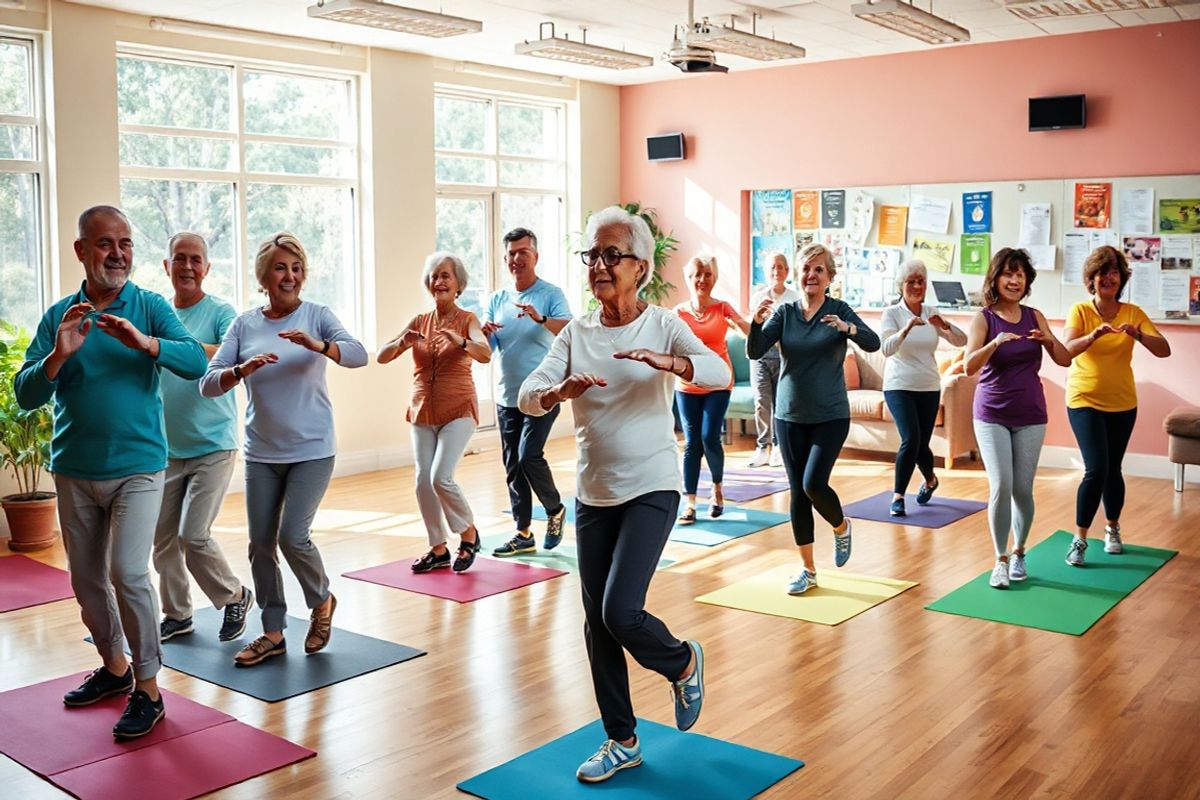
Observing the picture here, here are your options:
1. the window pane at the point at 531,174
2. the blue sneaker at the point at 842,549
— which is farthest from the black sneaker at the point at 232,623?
the window pane at the point at 531,174

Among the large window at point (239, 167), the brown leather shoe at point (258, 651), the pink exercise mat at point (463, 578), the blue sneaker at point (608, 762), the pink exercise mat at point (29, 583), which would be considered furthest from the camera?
the large window at point (239, 167)

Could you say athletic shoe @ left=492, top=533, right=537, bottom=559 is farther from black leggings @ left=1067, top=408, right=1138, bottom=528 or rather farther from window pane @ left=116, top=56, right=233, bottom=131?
window pane @ left=116, top=56, right=233, bottom=131

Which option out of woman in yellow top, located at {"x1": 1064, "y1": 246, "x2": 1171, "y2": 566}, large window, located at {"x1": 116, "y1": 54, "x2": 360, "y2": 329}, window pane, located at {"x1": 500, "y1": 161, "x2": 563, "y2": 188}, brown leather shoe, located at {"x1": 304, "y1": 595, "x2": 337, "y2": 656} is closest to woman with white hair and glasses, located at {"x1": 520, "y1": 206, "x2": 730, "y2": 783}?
brown leather shoe, located at {"x1": 304, "y1": 595, "x2": 337, "y2": 656}

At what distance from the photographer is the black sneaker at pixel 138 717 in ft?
12.1

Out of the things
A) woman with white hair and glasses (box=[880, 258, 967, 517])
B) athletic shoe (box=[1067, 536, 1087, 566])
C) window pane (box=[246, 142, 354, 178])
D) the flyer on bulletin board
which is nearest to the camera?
athletic shoe (box=[1067, 536, 1087, 566])

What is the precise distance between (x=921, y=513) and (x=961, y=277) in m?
2.64

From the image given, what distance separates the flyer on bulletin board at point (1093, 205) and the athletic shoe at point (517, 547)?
15.5 ft

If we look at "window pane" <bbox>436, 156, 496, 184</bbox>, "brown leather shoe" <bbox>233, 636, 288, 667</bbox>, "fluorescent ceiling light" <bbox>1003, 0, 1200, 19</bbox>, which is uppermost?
"fluorescent ceiling light" <bbox>1003, 0, 1200, 19</bbox>

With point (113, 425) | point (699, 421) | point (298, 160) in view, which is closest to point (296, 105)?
point (298, 160)

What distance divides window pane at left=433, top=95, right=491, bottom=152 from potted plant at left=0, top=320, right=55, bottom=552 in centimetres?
394

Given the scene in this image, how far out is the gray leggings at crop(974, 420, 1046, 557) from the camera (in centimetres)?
523

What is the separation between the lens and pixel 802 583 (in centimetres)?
543

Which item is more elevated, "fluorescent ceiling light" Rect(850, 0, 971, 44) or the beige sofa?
"fluorescent ceiling light" Rect(850, 0, 971, 44)

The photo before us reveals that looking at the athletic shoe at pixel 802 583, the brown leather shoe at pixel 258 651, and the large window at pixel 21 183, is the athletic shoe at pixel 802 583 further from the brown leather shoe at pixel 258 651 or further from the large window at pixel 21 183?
the large window at pixel 21 183
